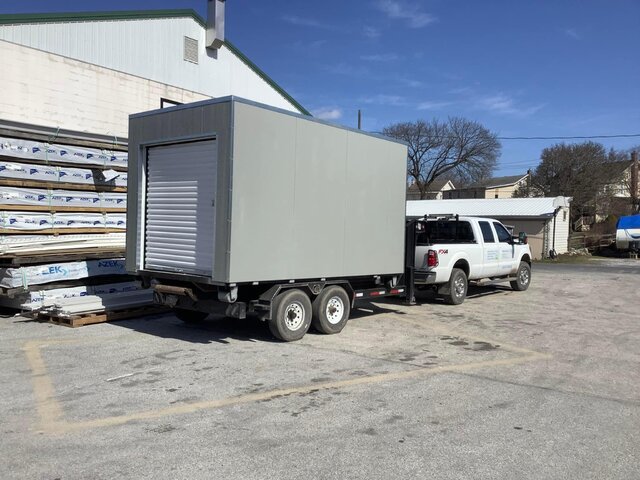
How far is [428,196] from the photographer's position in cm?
6575

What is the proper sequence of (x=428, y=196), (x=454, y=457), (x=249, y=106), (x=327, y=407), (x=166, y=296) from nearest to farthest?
(x=454, y=457) < (x=327, y=407) < (x=249, y=106) < (x=166, y=296) < (x=428, y=196)

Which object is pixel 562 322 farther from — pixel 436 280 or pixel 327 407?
pixel 327 407

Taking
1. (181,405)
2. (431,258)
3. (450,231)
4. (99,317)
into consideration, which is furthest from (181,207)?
(450,231)

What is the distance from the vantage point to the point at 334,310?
30.8 feet

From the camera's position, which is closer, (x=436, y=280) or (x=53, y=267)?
(x=53, y=267)

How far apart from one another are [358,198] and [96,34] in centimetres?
996

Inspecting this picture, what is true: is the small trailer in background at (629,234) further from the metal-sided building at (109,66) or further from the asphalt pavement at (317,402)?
the asphalt pavement at (317,402)

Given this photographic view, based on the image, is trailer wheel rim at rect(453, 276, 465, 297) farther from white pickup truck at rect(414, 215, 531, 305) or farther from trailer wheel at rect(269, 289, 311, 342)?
trailer wheel at rect(269, 289, 311, 342)

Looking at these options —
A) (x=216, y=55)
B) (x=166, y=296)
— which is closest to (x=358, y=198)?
(x=166, y=296)

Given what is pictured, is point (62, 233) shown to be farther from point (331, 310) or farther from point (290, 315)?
point (331, 310)

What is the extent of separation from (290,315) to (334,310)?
3.47 ft

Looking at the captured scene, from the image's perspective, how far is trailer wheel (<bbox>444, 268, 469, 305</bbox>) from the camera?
1285 centimetres

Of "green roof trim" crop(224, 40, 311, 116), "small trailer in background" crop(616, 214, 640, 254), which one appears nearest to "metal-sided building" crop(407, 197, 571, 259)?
"small trailer in background" crop(616, 214, 640, 254)

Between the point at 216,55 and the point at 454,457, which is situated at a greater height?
the point at 216,55
